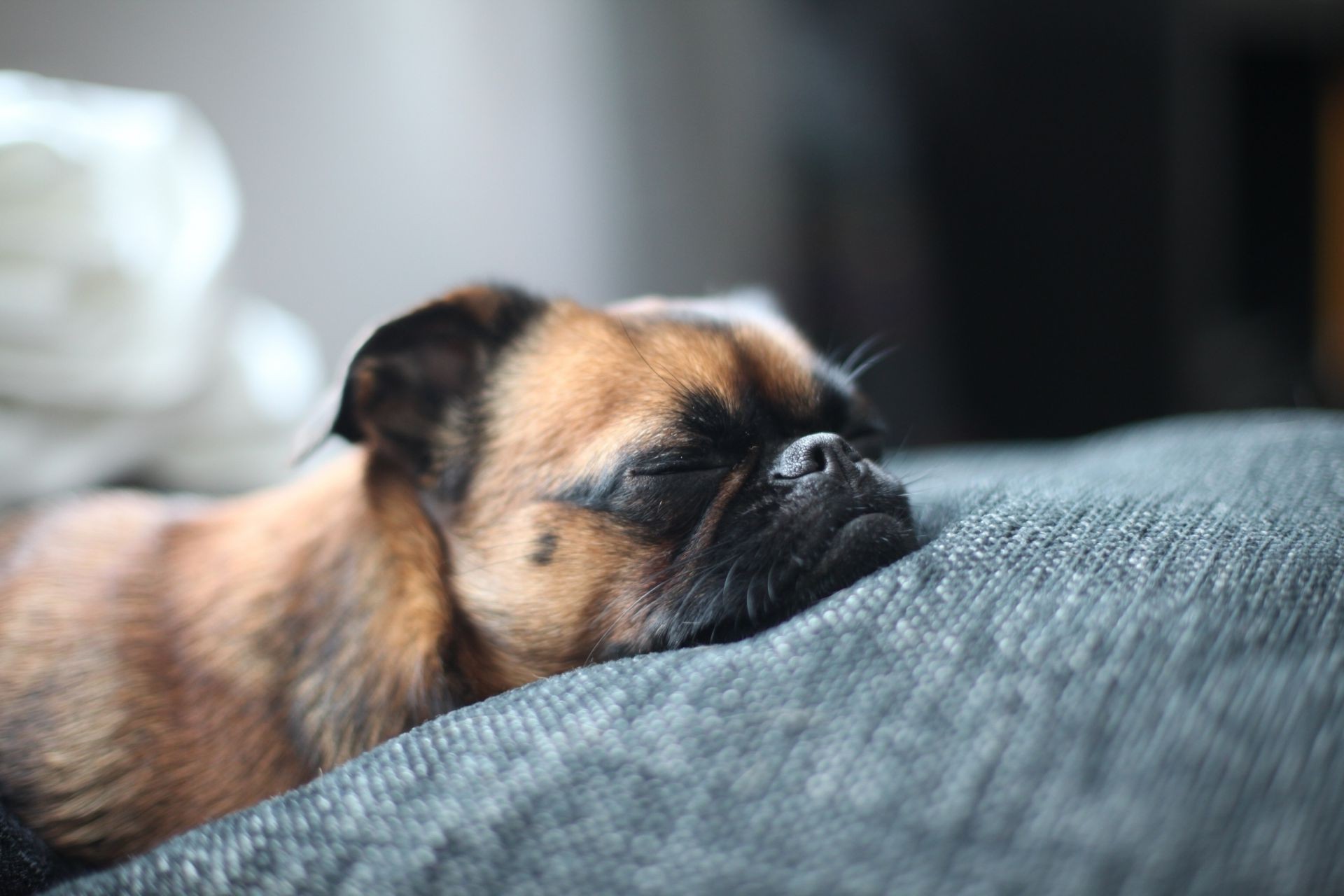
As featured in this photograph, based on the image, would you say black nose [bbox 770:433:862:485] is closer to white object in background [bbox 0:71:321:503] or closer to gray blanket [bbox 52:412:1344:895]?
gray blanket [bbox 52:412:1344:895]

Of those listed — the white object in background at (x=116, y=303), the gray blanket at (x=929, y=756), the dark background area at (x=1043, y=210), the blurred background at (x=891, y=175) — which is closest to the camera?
the gray blanket at (x=929, y=756)

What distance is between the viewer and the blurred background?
9.18 feet

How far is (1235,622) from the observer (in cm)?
63

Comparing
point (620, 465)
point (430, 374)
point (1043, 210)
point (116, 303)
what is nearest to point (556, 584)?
point (620, 465)

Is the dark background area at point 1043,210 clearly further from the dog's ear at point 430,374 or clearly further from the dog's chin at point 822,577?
the dog's chin at point 822,577

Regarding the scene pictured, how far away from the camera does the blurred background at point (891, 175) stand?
280cm

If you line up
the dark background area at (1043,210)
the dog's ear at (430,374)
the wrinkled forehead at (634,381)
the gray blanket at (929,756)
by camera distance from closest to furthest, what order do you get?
the gray blanket at (929,756)
the wrinkled forehead at (634,381)
the dog's ear at (430,374)
the dark background area at (1043,210)

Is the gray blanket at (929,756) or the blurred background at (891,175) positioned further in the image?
the blurred background at (891,175)

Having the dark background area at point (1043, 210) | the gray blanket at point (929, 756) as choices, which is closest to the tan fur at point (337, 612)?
the gray blanket at point (929, 756)

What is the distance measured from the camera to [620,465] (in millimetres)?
954

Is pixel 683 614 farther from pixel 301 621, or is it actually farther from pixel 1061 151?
pixel 1061 151

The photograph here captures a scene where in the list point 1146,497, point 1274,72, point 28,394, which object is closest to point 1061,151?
point 1274,72

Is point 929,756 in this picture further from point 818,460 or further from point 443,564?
point 443,564

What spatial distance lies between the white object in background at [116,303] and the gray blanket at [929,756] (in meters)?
0.88
